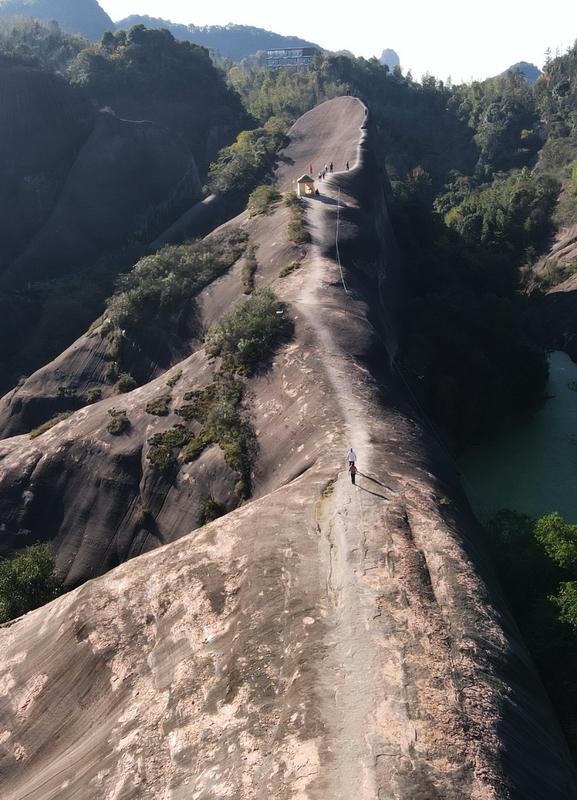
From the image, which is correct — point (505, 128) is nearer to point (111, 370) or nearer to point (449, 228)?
point (449, 228)

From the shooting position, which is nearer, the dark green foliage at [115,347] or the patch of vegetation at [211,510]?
the patch of vegetation at [211,510]

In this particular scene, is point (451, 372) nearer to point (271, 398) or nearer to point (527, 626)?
point (271, 398)

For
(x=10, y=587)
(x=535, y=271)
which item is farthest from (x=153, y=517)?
(x=535, y=271)

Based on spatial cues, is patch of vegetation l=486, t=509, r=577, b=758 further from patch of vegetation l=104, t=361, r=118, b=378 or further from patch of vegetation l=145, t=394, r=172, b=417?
patch of vegetation l=104, t=361, r=118, b=378

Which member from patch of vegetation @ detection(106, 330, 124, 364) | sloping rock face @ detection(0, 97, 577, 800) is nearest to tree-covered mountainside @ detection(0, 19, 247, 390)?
patch of vegetation @ detection(106, 330, 124, 364)

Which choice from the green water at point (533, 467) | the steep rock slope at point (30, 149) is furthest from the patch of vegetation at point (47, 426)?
the steep rock slope at point (30, 149)

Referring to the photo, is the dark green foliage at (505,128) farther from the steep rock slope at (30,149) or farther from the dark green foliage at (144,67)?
the steep rock slope at (30,149)
